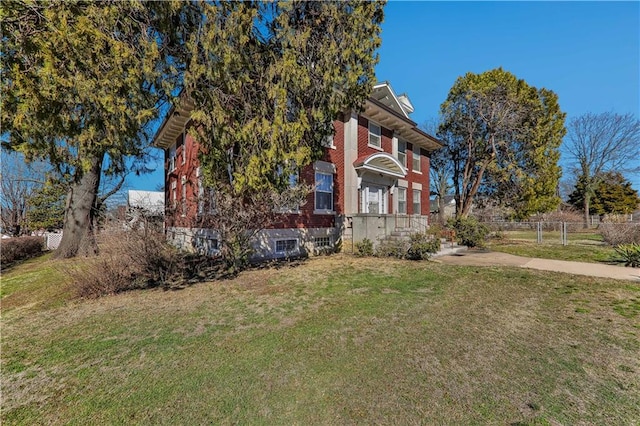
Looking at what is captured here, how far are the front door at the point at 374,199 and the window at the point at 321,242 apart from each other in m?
2.55

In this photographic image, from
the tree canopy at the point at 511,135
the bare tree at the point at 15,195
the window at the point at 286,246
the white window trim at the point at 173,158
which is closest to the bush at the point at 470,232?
the tree canopy at the point at 511,135

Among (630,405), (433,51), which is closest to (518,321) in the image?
(630,405)

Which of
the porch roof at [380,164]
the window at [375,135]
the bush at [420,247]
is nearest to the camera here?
the bush at [420,247]

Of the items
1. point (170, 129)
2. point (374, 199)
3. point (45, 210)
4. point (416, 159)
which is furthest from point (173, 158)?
point (416, 159)

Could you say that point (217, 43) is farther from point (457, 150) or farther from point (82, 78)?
point (457, 150)

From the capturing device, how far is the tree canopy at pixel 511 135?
18172mm

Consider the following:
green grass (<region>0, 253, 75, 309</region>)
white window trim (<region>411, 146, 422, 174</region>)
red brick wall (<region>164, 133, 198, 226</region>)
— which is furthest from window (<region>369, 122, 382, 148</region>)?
green grass (<region>0, 253, 75, 309</region>)

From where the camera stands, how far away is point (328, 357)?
136 inches

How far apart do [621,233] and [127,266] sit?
20180 mm

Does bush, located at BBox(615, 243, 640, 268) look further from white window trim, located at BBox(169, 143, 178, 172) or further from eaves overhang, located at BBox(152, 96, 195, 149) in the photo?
white window trim, located at BBox(169, 143, 178, 172)

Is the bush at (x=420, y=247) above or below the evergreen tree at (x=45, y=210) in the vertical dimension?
below

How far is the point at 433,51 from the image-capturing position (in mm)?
12328

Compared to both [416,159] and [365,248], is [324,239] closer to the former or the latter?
[365,248]

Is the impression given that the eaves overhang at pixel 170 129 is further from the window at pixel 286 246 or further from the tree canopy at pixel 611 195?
the tree canopy at pixel 611 195
